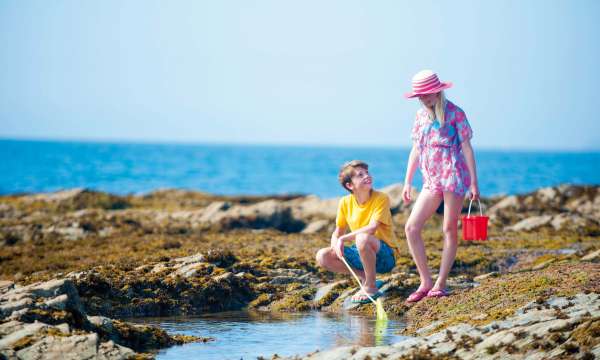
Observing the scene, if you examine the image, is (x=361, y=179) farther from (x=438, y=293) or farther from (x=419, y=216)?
(x=438, y=293)

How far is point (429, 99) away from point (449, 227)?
151 centimetres

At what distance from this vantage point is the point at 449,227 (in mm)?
9438

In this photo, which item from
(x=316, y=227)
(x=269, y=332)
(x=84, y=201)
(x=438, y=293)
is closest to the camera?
(x=269, y=332)

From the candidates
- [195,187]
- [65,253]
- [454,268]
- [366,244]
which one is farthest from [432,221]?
[195,187]

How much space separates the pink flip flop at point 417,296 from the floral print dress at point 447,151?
1.30 metres

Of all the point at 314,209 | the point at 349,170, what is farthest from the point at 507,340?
the point at 314,209

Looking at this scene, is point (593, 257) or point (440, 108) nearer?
point (440, 108)

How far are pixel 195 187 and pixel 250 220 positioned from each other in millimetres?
48834

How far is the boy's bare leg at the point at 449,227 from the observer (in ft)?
30.6

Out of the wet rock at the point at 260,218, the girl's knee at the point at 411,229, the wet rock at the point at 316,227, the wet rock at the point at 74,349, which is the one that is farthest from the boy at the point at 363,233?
the wet rock at the point at 260,218

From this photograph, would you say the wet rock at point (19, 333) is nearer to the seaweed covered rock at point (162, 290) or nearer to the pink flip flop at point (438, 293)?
the seaweed covered rock at point (162, 290)

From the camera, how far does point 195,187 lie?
222 ft

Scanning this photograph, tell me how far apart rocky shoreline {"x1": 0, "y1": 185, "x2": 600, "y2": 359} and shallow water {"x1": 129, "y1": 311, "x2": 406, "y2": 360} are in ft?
1.15

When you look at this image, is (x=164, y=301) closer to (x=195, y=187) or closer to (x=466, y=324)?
(x=466, y=324)
